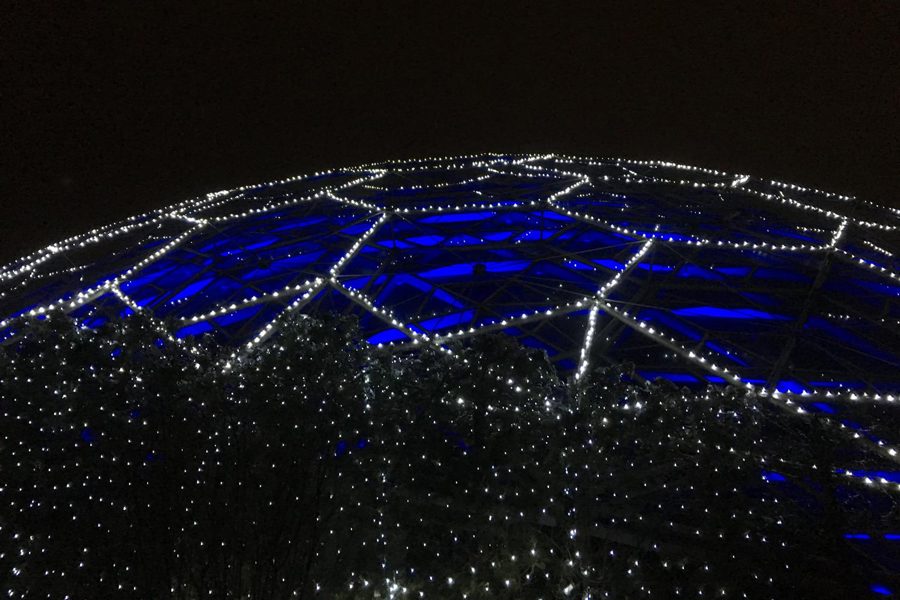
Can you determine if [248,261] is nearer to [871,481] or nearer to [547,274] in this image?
[547,274]

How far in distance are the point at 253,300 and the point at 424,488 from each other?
3785mm

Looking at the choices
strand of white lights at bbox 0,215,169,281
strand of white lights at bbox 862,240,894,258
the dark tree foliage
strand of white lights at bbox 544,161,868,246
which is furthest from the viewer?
strand of white lights at bbox 0,215,169,281

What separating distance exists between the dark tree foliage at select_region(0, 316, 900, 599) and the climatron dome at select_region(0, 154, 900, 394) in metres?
1.21

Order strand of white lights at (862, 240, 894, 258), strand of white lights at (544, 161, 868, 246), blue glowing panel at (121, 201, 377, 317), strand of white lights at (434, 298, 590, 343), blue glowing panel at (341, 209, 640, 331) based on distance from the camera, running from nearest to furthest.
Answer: strand of white lights at (434, 298, 590, 343) → blue glowing panel at (341, 209, 640, 331) → blue glowing panel at (121, 201, 377, 317) → strand of white lights at (544, 161, 868, 246) → strand of white lights at (862, 240, 894, 258)

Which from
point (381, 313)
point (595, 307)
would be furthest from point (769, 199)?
point (381, 313)

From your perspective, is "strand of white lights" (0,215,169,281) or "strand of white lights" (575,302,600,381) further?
"strand of white lights" (0,215,169,281)

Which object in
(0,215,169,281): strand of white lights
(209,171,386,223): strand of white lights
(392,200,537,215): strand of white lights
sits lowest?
(0,215,169,281): strand of white lights

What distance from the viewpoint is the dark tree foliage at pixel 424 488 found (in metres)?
4.45

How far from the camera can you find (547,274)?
7.96m

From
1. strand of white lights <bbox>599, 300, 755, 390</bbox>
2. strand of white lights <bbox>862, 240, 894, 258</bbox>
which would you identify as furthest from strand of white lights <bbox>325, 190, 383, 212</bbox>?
strand of white lights <bbox>862, 240, 894, 258</bbox>

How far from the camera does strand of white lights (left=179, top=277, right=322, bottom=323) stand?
771 cm

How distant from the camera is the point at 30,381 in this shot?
570 cm

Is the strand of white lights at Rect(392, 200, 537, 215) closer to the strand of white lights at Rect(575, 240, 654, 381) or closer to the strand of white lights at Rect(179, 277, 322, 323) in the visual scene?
the strand of white lights at Rect(575, 240, 654, 381)

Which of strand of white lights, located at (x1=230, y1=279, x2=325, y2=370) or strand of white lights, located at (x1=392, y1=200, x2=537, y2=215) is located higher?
strand of white lights, located at (x1=392, y1=200, x2=537, y2=215)
